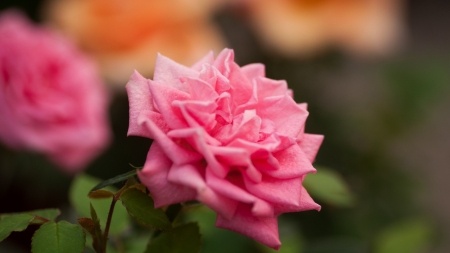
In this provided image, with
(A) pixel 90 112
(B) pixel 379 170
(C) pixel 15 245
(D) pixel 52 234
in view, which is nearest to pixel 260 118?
(D) pixel 52 234

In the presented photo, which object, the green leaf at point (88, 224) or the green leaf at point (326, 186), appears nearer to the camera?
the green leaf at point (88, 224)

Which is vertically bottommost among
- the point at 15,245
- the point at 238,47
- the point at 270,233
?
the point at 15,245

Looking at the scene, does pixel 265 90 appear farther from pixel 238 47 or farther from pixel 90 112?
pixel 238 47

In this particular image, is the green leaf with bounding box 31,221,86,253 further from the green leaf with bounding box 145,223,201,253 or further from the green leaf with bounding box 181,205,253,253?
the green leaf with bounding box 181,205,253,253

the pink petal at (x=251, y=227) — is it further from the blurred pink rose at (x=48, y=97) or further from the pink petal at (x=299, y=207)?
the blurred pink rose at (x=48, y=97)

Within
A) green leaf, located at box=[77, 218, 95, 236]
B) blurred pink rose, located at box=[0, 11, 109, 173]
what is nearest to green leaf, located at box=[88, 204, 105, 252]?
green leaf, located at box=[77, 218, 95, 236]

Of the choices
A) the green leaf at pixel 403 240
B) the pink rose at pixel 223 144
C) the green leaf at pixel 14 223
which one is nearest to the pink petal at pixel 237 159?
the pink rose at pixel 223 144
